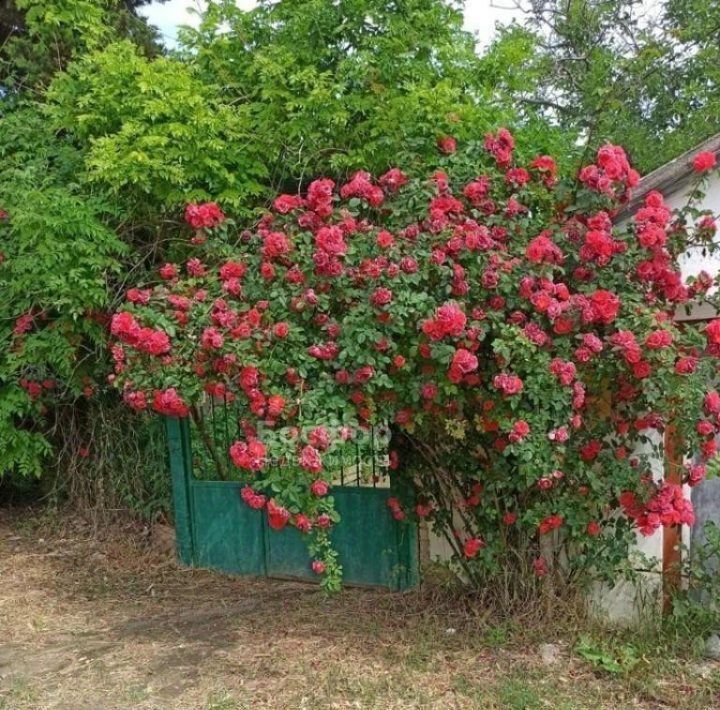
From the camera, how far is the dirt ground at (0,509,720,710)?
3992 mm

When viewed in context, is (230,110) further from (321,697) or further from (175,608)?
(321,697)

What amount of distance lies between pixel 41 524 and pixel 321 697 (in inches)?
169

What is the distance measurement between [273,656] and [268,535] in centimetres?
154

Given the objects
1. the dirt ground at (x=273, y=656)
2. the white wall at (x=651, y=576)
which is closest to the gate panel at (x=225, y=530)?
the dirt ground at (x=273, y=656)

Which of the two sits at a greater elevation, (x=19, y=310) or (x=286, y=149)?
(x=286, y=149)

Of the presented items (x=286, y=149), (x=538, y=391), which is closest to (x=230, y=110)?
(x=286, y=149)

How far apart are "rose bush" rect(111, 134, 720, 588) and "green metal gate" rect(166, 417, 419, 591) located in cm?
94

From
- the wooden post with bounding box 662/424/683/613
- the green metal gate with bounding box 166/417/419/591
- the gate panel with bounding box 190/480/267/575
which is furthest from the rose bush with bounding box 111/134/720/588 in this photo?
the gate panel with bounding box 190/480/267/575

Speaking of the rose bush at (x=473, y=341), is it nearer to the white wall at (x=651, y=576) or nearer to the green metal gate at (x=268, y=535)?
the white wall at (x=651, y=576)

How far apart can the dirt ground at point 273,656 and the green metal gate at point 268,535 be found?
143mm

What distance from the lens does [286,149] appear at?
5906mm

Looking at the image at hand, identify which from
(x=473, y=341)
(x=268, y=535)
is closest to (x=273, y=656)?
(x=268, y=535)

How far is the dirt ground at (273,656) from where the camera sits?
3.99 m

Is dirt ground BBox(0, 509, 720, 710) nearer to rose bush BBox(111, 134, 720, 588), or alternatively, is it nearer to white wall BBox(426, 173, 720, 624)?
white wall BBox(426, 173, 720, 624)
